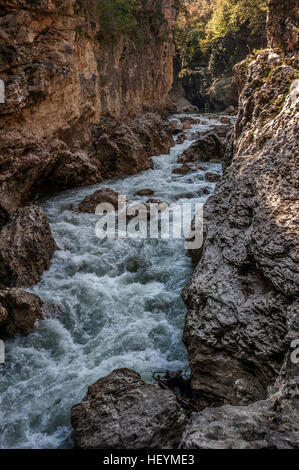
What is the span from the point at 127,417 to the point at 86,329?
217cm

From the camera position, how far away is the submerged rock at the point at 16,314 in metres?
4.68

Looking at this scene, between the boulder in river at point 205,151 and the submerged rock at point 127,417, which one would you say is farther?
the boulder in river at point 205,151

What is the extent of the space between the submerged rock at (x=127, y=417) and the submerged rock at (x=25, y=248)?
9.42ft

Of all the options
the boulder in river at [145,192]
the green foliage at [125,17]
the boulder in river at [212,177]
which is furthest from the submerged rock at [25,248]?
the green foliage at [125,17]

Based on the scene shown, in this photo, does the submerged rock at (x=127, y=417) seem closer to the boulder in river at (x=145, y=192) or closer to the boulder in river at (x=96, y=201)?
the boulder in river at (x=96, y=201)

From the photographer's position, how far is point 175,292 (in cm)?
566

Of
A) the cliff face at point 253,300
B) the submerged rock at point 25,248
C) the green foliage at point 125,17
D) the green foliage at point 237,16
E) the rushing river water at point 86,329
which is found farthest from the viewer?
the green foliage at point 237,16

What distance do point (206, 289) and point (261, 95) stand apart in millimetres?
3755

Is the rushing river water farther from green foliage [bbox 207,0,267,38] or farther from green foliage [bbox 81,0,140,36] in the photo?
green foliage [bbox 207,0,267,38]

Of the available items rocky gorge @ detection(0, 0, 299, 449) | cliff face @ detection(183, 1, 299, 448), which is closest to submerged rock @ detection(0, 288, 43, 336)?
rocky gorge @ detection(0, 0, 299, 449)

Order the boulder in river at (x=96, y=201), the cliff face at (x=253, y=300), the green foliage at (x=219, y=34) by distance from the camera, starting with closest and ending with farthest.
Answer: the cliff face at (x=253, y=300) → the boulder in river at (x=96, y=201) → the green foliage at (x=219, y=34)

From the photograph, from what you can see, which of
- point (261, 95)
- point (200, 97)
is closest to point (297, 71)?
point (261, 95)

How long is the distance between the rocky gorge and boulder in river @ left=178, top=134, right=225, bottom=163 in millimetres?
3216

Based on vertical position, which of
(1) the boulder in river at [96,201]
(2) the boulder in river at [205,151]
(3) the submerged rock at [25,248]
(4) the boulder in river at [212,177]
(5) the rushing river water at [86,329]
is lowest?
(5) the rushing river water at [86,329]
